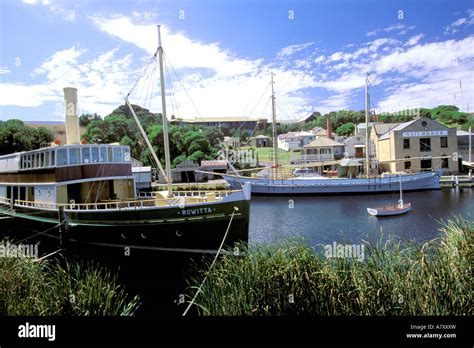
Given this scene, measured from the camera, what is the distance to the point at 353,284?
4.08 meters

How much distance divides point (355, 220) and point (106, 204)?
344 inches

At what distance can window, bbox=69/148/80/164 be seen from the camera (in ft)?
27.3

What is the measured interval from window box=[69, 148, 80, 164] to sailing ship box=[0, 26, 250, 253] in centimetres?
2

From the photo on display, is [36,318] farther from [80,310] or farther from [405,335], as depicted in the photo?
[405,335]

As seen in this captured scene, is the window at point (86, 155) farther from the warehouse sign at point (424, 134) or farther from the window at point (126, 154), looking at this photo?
the warehouse sign at point (424, 134)

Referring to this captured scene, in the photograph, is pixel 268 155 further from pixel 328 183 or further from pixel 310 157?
pixel 328 183

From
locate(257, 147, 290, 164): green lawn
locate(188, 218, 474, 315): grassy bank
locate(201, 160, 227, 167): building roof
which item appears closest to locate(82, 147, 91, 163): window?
A: locate(201, 160, 227, 167): building roof

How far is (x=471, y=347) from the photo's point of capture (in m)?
2.99

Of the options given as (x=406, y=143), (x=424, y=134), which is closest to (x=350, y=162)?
(x=406, y=143)

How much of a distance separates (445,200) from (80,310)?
45.2 ft

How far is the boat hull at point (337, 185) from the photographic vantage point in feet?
51.6

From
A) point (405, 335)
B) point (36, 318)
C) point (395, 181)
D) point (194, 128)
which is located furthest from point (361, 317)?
point (395, 181)

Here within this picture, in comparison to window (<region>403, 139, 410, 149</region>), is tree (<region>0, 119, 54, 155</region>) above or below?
above

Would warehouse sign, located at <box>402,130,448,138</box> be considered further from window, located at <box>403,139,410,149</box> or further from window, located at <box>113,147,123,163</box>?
window, located at <box>113,147,123,163</box>
